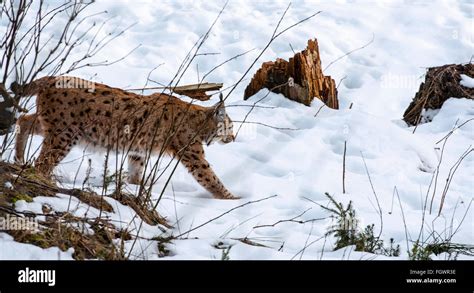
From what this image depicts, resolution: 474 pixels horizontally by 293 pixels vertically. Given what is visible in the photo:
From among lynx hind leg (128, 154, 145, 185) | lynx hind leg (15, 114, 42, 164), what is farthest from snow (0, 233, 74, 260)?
lynx hind leg (128, 154, 145, 185)

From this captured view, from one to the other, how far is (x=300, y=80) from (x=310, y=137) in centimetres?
169

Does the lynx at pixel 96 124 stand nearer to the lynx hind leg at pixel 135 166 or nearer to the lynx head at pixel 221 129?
the lynx hind leg at pixel 135 166

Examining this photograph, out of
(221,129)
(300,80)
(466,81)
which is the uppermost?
(300,80)

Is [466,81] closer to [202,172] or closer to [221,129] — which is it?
[221,129]

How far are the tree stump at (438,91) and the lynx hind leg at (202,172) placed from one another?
3.52 metres

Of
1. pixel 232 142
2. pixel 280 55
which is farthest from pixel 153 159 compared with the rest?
pixel 280 55

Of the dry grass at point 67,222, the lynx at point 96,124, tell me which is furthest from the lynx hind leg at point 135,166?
the dry grass at point 67,222

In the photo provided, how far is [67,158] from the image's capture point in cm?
791

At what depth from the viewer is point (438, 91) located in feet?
32.2

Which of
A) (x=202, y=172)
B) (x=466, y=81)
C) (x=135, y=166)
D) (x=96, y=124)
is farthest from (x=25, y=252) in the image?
(x=466, y=81)

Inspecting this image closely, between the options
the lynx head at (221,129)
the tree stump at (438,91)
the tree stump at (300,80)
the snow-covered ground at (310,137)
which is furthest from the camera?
the tree stump at (300,80)

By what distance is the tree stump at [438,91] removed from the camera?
979 cm

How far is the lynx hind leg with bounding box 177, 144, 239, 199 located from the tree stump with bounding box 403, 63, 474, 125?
3521mm
